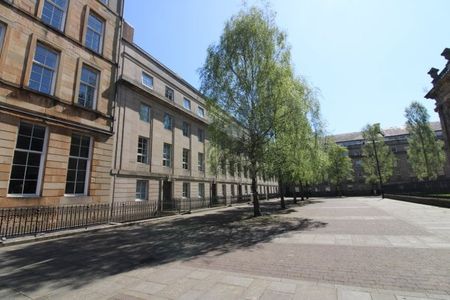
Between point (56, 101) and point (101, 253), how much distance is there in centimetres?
967

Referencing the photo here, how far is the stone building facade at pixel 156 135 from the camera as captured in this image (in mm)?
18312

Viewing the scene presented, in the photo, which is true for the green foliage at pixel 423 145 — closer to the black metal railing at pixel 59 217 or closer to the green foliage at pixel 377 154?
the green foliage at pixel 377 154

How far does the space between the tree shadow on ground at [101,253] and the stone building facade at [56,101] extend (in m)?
3.99

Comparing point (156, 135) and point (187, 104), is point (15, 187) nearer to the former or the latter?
point (156, 135)

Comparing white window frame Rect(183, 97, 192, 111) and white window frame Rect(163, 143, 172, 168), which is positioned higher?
white window frame Rect(183, 97, 192, 111)

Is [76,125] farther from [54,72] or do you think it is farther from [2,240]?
[2,240]

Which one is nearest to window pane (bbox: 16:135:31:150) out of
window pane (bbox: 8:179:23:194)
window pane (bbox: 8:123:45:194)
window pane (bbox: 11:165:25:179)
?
window pane (bbox: 8:123:45:194)

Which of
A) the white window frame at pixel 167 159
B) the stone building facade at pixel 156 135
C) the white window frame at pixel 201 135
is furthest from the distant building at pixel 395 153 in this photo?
the white window frame at pixel 167 159

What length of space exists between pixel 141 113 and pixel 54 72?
A: 7.44m

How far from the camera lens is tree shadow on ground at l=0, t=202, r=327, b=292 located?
552 cm

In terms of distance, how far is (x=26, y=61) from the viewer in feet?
40.5

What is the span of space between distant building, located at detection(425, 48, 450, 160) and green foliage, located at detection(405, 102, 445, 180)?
1434 centimetres

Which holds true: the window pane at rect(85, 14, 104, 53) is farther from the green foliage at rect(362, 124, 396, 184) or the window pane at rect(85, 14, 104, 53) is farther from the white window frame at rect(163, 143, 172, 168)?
the green foliage at rect(362, 124, 396, 184)

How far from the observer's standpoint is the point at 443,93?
1064 inches
